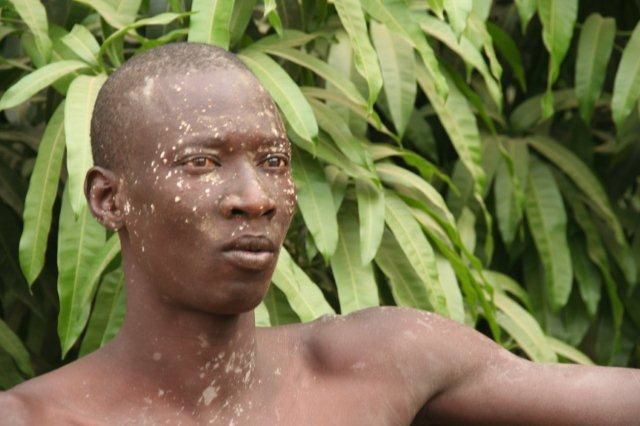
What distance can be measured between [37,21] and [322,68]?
0.66 metres

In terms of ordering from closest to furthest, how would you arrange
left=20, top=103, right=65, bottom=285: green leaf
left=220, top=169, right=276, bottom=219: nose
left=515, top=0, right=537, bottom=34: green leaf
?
1. left=220, top=169, right=276, bottom=219: nose
2. left=20, top=103, right=65, bottom=285: green leaf
3. left=515, top=0, right=537, bottom=34: green leaf

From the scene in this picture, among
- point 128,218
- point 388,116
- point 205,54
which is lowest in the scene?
point 388,116

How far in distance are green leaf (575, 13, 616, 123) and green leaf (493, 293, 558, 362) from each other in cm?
52

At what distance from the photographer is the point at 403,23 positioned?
4059 millimetres

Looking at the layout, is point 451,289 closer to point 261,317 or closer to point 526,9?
point 261,317

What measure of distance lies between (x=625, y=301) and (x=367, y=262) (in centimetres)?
134

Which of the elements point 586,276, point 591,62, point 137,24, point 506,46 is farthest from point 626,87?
point 137,24

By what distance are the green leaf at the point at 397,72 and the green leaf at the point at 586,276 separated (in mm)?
786

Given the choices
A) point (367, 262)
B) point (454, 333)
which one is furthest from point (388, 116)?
point (454, 333)

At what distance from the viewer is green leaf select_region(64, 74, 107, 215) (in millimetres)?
3646

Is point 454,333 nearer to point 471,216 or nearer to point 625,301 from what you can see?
point 471,216

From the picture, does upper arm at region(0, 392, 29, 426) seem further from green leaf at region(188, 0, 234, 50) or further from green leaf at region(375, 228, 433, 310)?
green leaf at region(375, 228, 433, 310)

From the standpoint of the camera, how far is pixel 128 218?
9.31ft

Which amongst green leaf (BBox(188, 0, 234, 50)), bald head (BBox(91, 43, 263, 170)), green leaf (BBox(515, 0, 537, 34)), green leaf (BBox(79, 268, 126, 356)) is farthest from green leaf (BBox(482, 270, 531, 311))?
bald head (BBox(91, 43, 263, 170))
